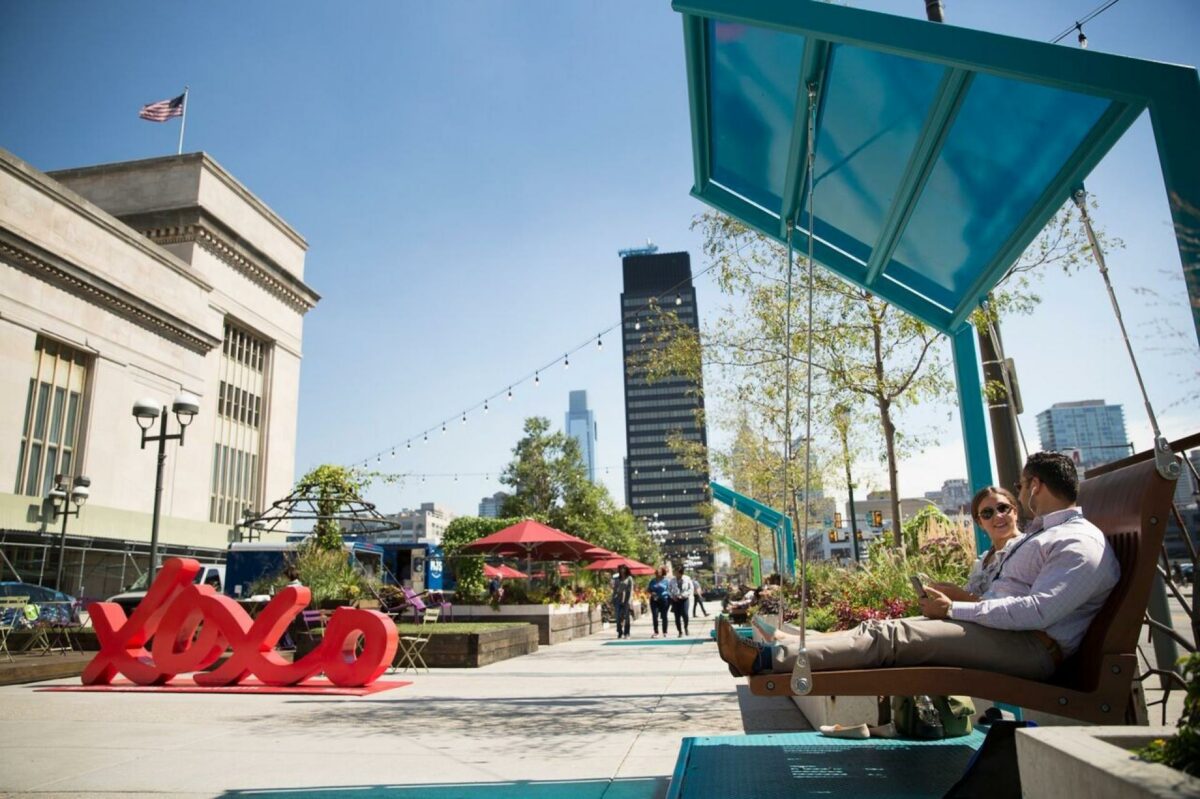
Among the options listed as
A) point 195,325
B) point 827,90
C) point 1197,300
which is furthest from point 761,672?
point 195,325

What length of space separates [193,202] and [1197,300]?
38.3m

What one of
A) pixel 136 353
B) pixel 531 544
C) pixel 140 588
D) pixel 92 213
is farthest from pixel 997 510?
pixel 92 213

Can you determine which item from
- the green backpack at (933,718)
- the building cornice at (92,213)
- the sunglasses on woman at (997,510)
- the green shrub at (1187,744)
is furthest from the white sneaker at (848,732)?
the building cornice at (92,213)

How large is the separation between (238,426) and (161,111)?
1415 cm

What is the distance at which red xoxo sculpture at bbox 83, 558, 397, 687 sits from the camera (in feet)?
27.7

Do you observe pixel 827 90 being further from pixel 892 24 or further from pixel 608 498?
pixel 608 498

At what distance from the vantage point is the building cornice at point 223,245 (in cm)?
3353

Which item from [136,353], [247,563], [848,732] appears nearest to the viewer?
[848,732]

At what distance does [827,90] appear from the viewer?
4492mm

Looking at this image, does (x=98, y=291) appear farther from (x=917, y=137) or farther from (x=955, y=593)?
(x=955, y=593)

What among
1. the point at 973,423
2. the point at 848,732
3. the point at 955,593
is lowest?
the point at 848,732

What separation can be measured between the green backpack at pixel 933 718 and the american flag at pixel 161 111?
111ft

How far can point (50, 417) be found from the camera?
24.6 meters

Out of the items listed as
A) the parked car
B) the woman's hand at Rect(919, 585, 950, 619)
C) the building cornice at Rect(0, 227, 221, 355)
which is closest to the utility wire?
the woman's hand at Rect(919, 585, 950, 619)
